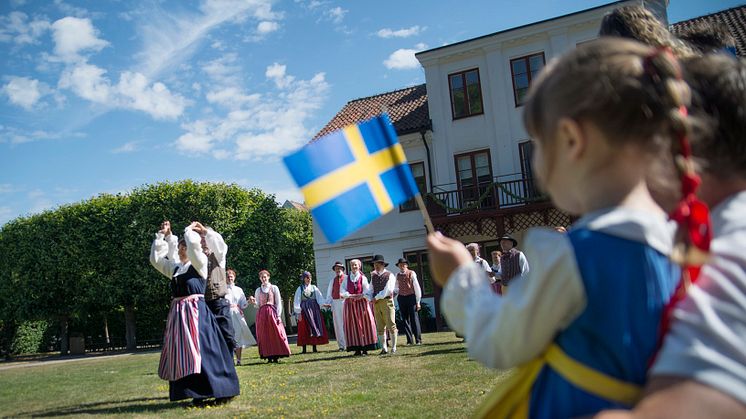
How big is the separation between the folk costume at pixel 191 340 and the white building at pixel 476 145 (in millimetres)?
14099

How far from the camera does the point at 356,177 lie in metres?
2.22

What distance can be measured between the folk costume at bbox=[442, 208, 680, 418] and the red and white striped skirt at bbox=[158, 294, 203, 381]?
686 centimetres

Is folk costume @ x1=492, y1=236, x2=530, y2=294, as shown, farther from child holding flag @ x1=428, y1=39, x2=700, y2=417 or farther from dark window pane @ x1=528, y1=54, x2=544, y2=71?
dark window pane @ x1=528, y1=54, x2=544, y2=71

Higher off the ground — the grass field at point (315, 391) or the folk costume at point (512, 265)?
the folk costume at point (512, 265)

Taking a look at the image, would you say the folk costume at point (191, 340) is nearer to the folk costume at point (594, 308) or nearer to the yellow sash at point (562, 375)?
the yellow sash at point (562, 375)

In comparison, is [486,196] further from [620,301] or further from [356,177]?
[620,301]

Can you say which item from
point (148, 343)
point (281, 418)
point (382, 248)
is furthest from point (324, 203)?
point (148, 343)

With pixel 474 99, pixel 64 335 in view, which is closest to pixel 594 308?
pixel 474 99

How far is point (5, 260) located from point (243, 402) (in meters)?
26.8

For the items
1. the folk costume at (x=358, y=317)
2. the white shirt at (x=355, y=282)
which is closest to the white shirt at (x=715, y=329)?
the folk costume at (x=358, y=317)

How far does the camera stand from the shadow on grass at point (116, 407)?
300 inches

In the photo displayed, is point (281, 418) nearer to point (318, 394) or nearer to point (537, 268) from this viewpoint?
point (318, 394)

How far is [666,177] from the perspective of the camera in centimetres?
122

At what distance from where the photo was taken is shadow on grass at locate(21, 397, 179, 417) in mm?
7609
